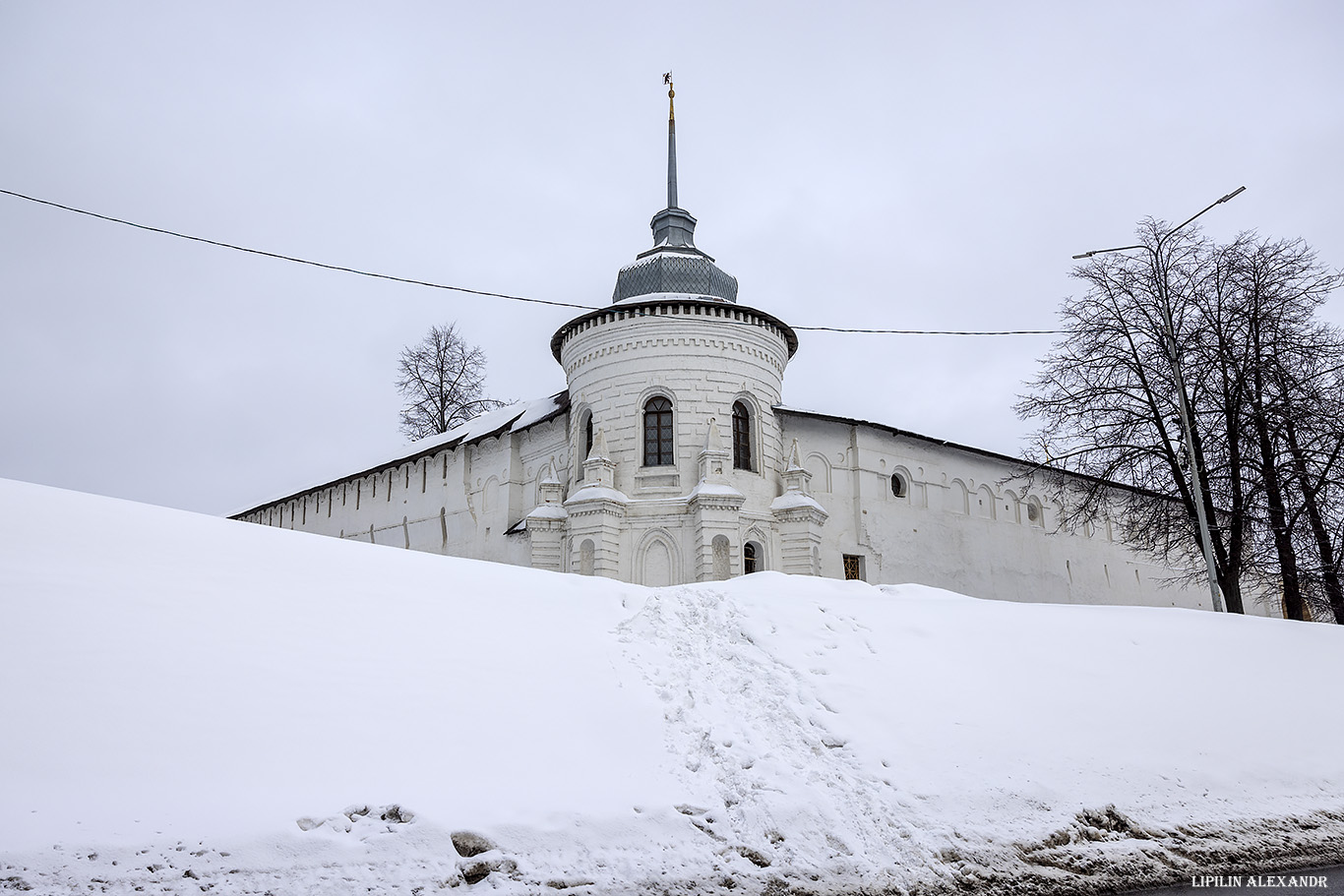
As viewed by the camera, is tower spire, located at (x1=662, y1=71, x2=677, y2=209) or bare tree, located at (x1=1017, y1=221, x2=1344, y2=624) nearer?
bare tree, located at (x1=1017, y1=221, x2=1344, y2=624)

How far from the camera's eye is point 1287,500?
18203 mm

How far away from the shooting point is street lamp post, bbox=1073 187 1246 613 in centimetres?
1541

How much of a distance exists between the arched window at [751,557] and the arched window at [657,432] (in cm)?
271

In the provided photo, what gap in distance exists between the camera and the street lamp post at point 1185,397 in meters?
15.4

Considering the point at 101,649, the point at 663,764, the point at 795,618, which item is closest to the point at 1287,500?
the point at 795,618

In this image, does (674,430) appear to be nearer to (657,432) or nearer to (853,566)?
(657,432)

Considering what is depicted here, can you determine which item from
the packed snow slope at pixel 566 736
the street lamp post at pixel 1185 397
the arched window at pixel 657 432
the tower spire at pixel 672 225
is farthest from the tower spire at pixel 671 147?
the packed snow slope at pixel 566 736

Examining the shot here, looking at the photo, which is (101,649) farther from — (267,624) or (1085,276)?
(1085,276)

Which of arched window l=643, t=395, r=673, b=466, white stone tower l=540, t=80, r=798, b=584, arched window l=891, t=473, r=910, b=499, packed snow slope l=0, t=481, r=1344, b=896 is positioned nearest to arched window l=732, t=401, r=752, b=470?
white stone tower l=540, t=80, r=798, b=584

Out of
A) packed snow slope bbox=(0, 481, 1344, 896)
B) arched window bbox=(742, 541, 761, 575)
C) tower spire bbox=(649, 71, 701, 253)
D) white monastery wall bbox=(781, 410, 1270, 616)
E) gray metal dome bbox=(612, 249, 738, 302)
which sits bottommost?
packed snow slope bbox=(0, 481, 1344, 896)

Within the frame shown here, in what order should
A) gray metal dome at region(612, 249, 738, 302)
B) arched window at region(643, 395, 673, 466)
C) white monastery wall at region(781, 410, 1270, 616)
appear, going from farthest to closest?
1. white monastery wall at region(781, 410, 1270, 616)
2. gray metal dome at region(612, 249, 738, 302)
3. arched window at region(643, 395, 673, 466)

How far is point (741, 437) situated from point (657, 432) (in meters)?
2.13

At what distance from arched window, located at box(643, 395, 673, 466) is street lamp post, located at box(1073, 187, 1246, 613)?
9.65 meters

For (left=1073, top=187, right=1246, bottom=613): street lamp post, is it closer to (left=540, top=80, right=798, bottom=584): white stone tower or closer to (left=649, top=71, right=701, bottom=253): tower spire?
(left=540, top=80, right=798, bottom=584): white stone tower
